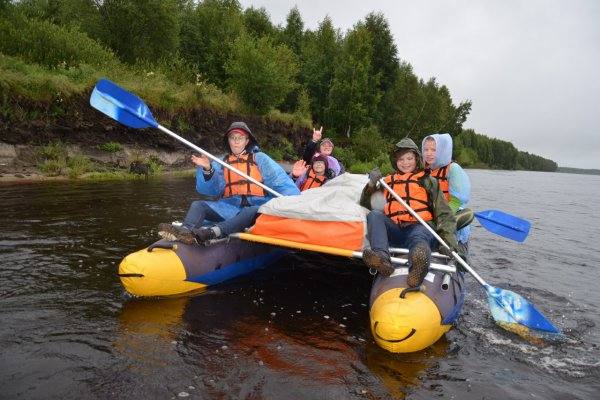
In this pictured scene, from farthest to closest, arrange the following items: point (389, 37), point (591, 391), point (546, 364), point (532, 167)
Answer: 1. point (532, 167)
2. point (389, 37)
3. point (546, 364)
4. point (591, 391)

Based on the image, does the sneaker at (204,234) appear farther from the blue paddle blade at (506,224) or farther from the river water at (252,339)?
the blue paddle blade at (506,224)

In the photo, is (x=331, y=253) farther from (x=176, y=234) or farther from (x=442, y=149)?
(x=442, y=149)

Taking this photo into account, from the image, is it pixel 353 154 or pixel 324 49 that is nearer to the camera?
pixel 353 154

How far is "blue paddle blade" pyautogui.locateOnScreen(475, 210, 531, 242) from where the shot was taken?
553cm

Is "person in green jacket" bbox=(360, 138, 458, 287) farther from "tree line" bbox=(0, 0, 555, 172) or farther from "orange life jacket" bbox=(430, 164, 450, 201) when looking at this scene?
"tree line" bbox=(0, 0, 555, 172)

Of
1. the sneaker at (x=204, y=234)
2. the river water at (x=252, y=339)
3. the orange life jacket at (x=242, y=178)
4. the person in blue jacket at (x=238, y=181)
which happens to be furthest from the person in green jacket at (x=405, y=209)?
the sneaker at (x=204, y=234)

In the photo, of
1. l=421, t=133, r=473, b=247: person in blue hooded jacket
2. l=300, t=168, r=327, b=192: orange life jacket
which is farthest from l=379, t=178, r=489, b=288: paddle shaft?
l=300, t=168, r=327, b=192: orange life jacket

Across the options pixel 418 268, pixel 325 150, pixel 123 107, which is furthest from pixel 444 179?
pixel 123 107

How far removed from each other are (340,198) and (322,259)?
2.07m

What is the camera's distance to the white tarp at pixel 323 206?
414 centimetres

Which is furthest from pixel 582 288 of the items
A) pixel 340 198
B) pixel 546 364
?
pixel 340 198

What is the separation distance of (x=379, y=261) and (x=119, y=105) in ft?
11.7

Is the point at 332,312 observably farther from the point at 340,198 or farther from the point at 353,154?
the point at 353,154

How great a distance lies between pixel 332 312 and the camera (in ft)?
14.4
